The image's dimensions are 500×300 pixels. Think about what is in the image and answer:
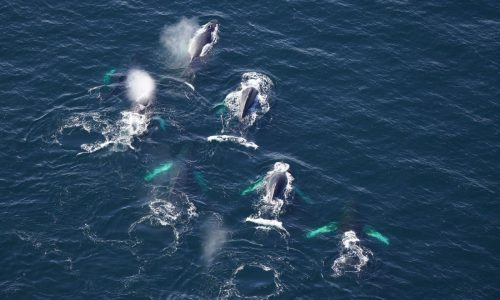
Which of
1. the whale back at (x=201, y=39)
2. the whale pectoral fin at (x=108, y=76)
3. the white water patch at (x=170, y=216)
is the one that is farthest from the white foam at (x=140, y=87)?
the white water patch at (x=170, y=216)

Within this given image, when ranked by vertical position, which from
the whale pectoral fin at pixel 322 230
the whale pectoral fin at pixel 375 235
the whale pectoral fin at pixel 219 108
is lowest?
the whale pectoral fin at pixel 322 230

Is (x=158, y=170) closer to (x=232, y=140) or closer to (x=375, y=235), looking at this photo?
(x=232, y=140)


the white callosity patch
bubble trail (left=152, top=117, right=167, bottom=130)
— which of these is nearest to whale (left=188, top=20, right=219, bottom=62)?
the white callosity patch

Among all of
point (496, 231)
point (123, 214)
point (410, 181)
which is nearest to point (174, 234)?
point (123, 214)

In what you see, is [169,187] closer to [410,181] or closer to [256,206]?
[256,206]

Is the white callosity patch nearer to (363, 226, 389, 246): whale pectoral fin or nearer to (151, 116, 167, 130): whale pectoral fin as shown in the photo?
(151, 116, 167, 130): whale pectoral fin

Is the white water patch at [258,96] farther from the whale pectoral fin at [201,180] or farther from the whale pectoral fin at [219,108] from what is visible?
the whale pectoral fin at [201,180]
